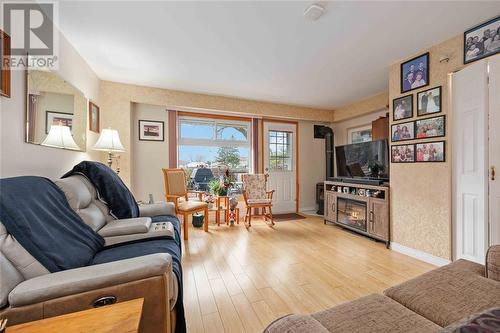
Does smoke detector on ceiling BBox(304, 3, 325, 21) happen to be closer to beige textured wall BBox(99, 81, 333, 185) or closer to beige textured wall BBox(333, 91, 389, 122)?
beige textured wall BBox(99, 81, 333, 185)

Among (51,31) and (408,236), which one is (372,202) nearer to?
(408,236)

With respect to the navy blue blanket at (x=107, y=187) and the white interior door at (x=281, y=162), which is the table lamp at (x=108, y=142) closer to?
the navy blue blanket at (x=107, y=187)

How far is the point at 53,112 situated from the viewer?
1811mm

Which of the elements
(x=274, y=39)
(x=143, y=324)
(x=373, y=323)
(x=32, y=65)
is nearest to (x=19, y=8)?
(x=32, y=65)

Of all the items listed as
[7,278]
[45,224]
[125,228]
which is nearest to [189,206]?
[125,228]

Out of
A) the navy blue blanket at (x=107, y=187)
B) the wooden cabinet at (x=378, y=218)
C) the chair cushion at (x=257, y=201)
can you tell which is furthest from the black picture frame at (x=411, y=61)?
the navy blue blanket at (x=107, y=187)

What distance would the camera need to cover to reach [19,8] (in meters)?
1.48

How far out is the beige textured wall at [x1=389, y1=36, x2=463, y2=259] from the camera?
222cm

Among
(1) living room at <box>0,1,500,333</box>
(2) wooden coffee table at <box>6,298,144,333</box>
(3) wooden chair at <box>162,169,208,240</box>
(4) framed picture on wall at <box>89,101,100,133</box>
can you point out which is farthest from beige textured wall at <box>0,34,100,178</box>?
(3) wooden chair at <box>162,169,208,240</box>

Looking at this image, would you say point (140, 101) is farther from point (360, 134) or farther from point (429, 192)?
point (360, 134)

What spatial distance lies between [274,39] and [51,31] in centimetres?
205

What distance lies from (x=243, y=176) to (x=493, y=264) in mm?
3286

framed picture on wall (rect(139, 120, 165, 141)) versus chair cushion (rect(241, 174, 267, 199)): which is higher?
framed picture on wall (rect(139, 120, 165, 141))

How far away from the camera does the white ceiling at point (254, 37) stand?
5.79ft
